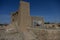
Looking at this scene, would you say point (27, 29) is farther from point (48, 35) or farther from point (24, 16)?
point (48, 35)

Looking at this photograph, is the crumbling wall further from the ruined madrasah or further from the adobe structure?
the adobe structure

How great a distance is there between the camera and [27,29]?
11305 millimetres

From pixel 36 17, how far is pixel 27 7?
Answer: 2.32 metres

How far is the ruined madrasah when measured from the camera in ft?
28.3

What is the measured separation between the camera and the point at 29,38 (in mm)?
9070

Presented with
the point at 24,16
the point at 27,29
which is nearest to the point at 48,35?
the point at 27,29

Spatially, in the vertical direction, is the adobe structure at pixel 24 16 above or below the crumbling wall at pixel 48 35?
above

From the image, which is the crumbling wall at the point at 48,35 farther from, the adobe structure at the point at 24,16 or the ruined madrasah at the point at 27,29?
the adobe structure at the point at 24,16

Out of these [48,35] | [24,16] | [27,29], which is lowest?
[48,35]

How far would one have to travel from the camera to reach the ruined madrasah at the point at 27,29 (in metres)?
8.62

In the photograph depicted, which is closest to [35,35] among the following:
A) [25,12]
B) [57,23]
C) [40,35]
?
[40,35]

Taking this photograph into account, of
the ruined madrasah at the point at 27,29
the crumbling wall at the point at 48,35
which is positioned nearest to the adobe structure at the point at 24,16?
the ruined madrasah at the point at 27,29

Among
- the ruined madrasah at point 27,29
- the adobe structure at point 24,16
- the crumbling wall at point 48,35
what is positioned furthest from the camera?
the adobe structure at point 24,16

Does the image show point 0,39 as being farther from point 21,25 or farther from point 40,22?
point 40,22
